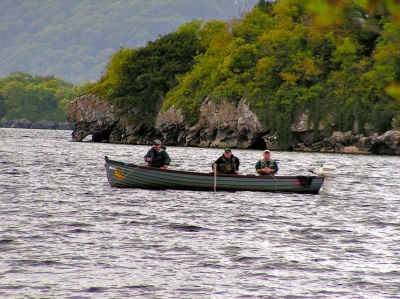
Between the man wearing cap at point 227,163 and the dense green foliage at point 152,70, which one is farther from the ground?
the dense green foliage at point 152,70

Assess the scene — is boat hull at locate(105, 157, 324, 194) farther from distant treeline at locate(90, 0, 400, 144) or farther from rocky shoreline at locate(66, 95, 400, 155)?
distant treeline at locate(90, 0, 400, 144)

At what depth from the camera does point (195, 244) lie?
1777 centimetres

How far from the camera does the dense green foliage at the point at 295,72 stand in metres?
83.9

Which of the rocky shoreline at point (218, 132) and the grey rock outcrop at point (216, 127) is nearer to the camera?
→ the rocky shoreline at point (218, 132)

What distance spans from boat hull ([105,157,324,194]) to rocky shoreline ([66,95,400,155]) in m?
46.5

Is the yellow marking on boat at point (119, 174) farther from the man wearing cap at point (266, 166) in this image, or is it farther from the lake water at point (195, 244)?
the man wearing cap at point (266, 166)

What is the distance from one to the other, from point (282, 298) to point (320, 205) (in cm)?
1518

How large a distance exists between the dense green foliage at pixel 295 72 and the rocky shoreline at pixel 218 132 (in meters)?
1.36

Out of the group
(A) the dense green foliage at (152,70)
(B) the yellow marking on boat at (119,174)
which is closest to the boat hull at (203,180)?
(B) the yellow marking on boat at (119,174)

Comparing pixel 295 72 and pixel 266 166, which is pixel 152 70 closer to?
pixel 295 72

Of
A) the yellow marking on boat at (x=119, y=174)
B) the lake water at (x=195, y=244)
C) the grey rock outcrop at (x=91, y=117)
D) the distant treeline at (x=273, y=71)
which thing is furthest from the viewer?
the grey rock outcrop at (x=91, y=117)

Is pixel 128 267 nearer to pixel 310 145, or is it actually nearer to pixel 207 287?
pixel 207 287

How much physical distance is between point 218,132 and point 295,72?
39.4 ft

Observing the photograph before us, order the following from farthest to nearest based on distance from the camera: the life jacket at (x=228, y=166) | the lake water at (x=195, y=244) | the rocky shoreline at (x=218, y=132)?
the rocky shoreline at (x=218, y=132) < the life jacket at (x=228, y=166) < the lake water at (x=195, y=244)
